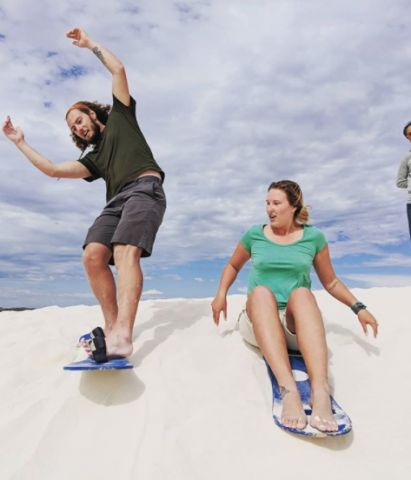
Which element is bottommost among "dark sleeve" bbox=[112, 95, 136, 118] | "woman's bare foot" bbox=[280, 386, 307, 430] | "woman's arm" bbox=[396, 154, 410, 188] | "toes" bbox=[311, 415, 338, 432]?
"toes" bbox=[311, 415, 338, 432]

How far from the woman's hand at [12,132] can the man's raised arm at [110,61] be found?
101 centimetres


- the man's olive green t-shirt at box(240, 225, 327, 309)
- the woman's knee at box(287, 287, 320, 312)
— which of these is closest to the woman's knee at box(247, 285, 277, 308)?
the woman's knee at box(287, 287, 320, 312)

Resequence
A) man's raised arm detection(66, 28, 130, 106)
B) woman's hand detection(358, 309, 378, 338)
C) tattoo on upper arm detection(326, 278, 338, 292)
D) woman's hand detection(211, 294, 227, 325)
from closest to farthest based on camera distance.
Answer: woman's hand detection(358, 309, 378, 338)
woman's hand detection(211, 294, 227, 325)
tattoo on upper arm detection(326, 278, 338, 292)
man's raised arm detection(66, 28, 130, 106)

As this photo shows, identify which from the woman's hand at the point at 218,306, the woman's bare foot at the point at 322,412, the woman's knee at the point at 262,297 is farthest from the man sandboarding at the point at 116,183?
the woman's bare foot at the point at 322,412

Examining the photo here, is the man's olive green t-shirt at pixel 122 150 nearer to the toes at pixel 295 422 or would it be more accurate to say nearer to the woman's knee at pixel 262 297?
the woman's knee at pixel 262 297

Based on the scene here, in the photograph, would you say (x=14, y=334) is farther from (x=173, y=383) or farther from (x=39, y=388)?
(x=173, y=383)

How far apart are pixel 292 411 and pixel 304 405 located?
0.22 meters

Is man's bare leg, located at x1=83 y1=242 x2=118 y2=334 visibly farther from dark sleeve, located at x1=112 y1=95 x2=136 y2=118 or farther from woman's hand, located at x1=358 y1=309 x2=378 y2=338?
woman's hand, located at x1=358 y1=309 x2=378 y2=338

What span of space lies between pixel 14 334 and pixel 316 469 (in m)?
4.10

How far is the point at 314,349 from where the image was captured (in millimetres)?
2824

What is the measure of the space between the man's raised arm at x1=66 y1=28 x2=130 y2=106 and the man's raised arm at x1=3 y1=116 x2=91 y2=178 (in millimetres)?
815

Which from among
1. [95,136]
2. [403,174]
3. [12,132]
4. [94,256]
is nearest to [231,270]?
[94,256]

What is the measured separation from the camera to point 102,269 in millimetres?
3742

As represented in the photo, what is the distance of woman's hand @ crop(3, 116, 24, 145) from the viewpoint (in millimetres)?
4125
